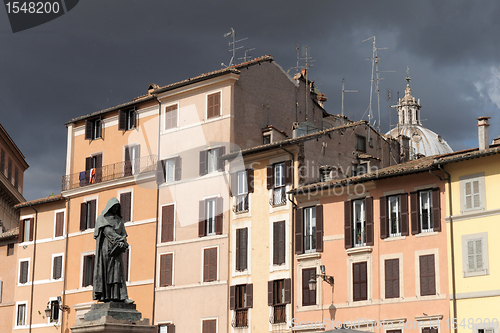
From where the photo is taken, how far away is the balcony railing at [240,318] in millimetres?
41844

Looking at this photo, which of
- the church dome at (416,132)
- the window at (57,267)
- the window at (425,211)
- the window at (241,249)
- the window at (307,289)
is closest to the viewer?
the window at (425,211)

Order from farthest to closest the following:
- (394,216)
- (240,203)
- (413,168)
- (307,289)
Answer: (240,203), (307,289), (394,216), (413,168)

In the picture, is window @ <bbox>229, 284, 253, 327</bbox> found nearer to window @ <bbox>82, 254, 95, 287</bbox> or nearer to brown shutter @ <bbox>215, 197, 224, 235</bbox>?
brown shutter @ <bbox>215, 197, 224, 235</bbox>

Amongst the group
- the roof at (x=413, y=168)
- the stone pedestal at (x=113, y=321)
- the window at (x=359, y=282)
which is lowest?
the stone pedestal at (x=113, y=321)

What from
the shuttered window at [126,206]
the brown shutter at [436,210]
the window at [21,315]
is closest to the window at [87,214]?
the shuttered window at [126,206]

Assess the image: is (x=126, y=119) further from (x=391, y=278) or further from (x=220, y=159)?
(x=391, y=278)

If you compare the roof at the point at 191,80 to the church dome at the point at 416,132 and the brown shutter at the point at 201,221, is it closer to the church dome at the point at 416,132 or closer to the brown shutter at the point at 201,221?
the brown shutter at the point at 201,221

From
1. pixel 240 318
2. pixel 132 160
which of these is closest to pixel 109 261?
pixel 240 318

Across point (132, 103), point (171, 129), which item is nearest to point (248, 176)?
point (171, 129)

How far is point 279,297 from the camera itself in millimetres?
40844

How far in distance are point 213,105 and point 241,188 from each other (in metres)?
5.42

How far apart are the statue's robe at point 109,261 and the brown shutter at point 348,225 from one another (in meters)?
19.4

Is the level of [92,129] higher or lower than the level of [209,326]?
higher

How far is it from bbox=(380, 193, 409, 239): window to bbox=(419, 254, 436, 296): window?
1.48m
